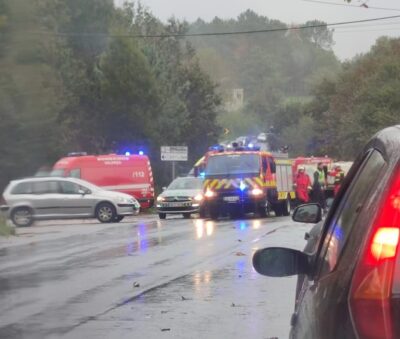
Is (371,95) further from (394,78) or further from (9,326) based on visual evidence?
(9,326)

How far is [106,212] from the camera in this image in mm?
27203

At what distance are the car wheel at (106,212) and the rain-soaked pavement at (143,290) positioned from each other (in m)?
8.60

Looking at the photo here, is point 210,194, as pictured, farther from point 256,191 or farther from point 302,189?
point 302,189

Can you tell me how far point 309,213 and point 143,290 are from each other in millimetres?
5250

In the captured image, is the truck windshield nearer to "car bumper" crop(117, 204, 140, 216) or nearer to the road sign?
"car bumper" crop(117, 204, 140, 216)

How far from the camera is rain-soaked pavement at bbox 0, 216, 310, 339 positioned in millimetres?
8164

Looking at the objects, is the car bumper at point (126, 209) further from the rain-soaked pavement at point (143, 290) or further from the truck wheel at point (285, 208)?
the rain-soaked pavement at point (143, 290)

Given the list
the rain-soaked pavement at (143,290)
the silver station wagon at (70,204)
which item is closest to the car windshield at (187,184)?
the silver station wagon at (70,204)

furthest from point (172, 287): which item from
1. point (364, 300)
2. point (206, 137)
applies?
point (206, 137)

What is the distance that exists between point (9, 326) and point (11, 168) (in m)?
2.69

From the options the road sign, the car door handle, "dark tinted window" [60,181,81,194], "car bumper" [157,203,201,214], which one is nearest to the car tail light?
the car door handle

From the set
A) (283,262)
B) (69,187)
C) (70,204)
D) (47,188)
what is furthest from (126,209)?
(283,262)

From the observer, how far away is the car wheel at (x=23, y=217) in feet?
85.7

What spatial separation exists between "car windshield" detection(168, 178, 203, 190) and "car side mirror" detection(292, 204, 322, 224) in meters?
24.0
